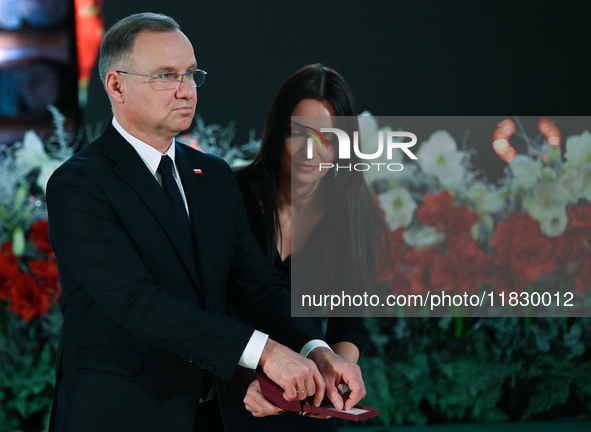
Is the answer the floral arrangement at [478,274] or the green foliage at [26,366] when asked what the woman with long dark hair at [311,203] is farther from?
the green foliage at [26,366]

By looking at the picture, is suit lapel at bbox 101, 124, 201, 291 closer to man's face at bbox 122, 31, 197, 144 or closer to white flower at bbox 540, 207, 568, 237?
man's face at bbox 122, 31, 197, 144

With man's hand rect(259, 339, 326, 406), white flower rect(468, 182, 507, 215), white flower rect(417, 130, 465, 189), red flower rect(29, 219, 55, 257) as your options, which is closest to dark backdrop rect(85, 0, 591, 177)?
white flower rect(417, 130, 465, 189)

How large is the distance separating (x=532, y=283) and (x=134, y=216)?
5.39ft

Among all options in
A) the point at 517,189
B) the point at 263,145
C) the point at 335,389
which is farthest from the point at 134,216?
the point at 517,189

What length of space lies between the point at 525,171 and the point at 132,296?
169 centimetres

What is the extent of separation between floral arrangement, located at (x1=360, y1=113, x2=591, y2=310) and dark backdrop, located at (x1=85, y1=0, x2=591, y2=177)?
1001 millimetres

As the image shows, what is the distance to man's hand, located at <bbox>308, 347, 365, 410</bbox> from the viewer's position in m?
1.26

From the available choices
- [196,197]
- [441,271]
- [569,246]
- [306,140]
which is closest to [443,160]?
[441,271]

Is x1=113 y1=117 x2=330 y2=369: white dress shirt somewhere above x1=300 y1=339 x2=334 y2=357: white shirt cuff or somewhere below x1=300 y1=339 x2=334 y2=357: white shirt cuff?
above

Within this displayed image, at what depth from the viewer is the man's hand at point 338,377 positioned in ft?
4.14

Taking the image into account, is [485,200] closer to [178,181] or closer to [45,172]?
[178,181]

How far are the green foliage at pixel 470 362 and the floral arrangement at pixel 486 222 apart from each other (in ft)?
0.49

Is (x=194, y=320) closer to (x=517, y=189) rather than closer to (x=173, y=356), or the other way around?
(x=173, y=356)

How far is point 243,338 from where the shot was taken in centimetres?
121
